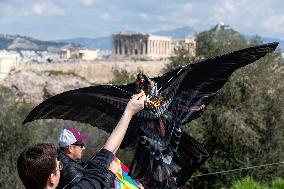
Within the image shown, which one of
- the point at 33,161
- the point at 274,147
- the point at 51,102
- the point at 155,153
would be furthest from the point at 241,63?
the point at 274,147

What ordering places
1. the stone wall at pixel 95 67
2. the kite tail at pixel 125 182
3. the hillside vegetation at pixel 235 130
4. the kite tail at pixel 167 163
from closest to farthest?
1. the kite tail at pixel 125 182
2. the kite tail at pixel 167 163
3. the hillside vegetation at pixel 235 130
4. the stone wall at pixel 95 67

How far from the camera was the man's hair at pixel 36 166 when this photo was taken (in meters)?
3.10

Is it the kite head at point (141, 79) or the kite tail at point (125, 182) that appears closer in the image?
the kite tail at point (125, 182)

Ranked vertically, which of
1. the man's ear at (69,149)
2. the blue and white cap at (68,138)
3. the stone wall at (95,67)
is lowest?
the stone wall at (95,67)

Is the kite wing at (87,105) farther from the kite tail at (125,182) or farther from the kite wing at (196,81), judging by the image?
the kite tail at (125,182)

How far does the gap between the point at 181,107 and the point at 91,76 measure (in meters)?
60.8

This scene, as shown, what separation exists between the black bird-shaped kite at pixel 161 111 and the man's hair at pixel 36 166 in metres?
2.76

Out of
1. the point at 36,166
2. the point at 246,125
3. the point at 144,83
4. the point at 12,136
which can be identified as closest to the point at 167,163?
the point at 144,83

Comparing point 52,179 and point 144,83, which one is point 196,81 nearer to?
point 144,83

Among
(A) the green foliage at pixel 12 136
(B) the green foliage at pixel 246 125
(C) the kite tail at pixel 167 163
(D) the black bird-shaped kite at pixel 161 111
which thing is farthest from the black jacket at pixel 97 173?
(B) the green foliage at pixel 246 125

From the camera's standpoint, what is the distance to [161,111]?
6.14m

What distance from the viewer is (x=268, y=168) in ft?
70.5

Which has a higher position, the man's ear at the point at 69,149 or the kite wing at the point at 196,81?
the kite wing at the point at 196,81

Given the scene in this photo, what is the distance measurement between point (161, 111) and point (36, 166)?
316 cm
